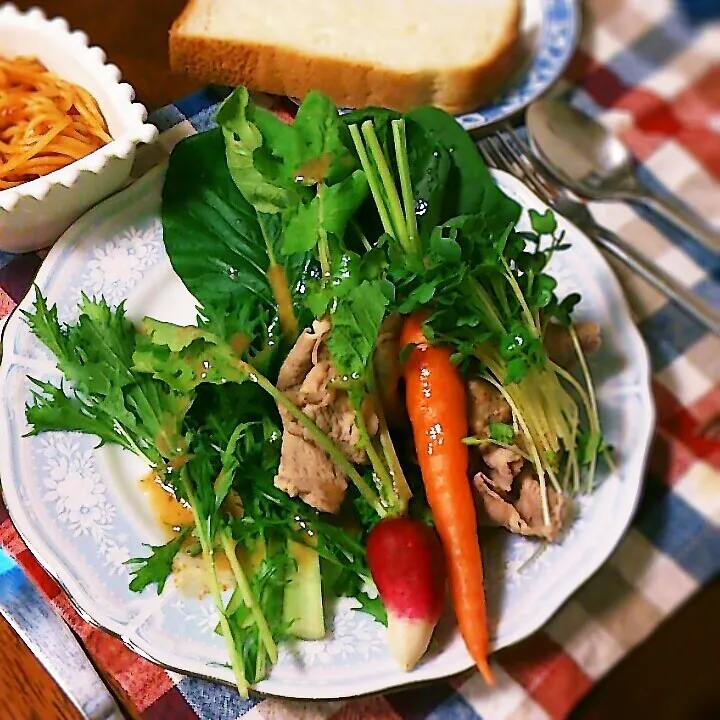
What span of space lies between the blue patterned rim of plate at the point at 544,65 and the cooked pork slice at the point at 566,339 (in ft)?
1.31

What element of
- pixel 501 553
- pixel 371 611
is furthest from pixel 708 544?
pixel 371 611

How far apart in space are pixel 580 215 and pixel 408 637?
2.37 ft

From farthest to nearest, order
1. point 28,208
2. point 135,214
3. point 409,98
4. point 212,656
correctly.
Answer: point 409,98
point 135,214
point 28,208
point 212,656

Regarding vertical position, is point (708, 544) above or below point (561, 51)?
below

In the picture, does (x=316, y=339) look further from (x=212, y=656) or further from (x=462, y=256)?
(x=212, y=656)

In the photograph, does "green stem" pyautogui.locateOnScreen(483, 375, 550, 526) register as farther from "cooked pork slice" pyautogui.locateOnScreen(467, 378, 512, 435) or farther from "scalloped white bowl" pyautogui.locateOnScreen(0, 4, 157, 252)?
"scalloped white bowl" pyautogui.locateOnScreen(0, 4, 157, 252)

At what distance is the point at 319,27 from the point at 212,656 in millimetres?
960

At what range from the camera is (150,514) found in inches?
37.4

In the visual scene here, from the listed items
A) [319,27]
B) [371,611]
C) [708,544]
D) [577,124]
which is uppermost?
[577,124]

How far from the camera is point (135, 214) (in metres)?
1.11

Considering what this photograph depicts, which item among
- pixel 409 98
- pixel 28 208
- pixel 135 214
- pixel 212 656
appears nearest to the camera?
pixel 212 656

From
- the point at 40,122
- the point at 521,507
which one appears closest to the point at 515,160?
the point at 521,507

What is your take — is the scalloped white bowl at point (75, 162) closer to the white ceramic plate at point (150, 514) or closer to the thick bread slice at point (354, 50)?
the white ceramic plate at point (150, 514)

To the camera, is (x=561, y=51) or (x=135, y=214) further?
(x=561, y=51)
